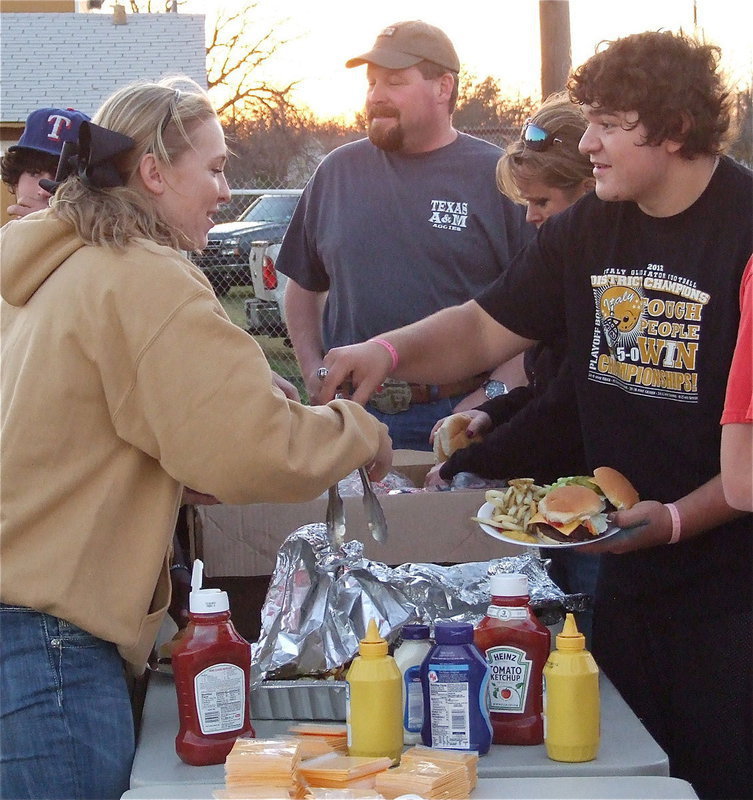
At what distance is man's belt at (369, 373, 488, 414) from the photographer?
3643 millimetres

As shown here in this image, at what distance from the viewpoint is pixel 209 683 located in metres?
1.74

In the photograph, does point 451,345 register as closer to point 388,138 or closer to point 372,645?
point 372,645

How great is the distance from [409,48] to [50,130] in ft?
4.73

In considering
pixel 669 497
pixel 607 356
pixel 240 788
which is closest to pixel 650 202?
pixel 607 356

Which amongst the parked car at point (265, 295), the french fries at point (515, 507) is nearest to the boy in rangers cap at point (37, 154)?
the french fries at point (515, 507)

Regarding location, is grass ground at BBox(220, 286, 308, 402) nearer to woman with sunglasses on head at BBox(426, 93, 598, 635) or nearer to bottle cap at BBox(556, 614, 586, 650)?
woman with sunglasses on head at BBox(426, 93, 598, 635)

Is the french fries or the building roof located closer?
the french fries

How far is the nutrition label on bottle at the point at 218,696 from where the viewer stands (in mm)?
1738

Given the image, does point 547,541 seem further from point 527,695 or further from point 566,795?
point 566,795

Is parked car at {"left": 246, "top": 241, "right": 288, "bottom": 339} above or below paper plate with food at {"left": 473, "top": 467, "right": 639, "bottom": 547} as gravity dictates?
below

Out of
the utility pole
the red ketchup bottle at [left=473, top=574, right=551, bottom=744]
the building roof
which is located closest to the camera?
the red ketchup bottle at [left=473, top=574, right=551, bottom=744]

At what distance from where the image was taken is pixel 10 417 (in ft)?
5.93

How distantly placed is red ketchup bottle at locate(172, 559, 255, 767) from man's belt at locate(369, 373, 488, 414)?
1911 mm

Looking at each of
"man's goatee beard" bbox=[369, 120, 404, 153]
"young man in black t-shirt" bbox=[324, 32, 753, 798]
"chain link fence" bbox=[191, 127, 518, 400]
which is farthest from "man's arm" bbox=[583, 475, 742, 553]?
"chain link fence" bbox=[191, 127, 518, 400]
